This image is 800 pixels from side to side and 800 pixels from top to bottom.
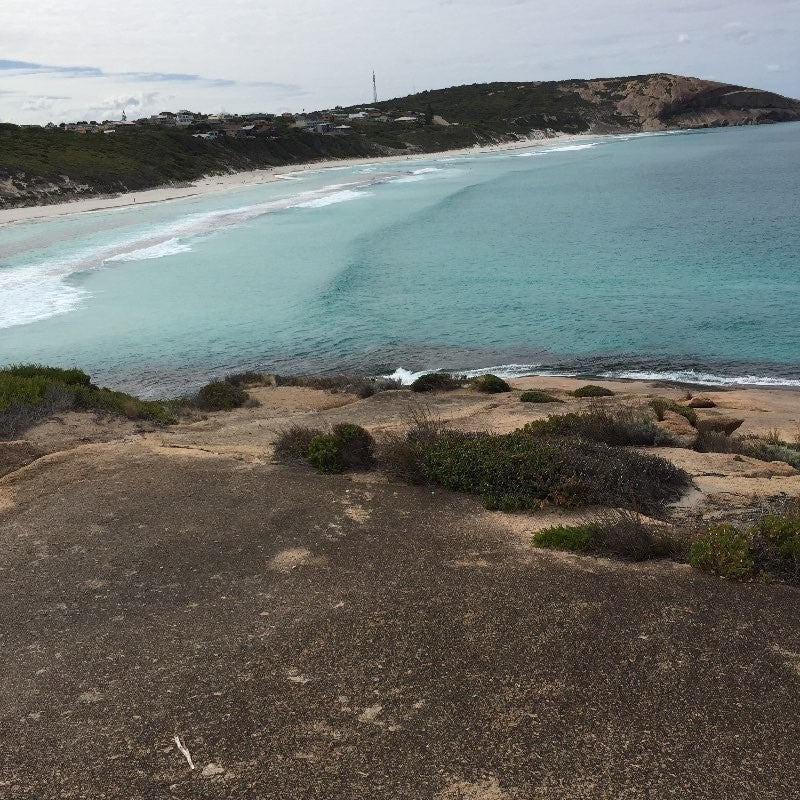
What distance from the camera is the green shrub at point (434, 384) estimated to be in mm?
19891

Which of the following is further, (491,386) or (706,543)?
(491,386)

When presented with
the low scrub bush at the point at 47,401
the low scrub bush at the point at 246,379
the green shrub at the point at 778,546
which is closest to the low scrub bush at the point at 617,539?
the green shrub at the point at 778,546

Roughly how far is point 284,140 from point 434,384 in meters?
106

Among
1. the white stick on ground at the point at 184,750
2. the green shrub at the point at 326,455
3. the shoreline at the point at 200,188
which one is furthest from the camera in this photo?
the shoreline at the point at 200,188

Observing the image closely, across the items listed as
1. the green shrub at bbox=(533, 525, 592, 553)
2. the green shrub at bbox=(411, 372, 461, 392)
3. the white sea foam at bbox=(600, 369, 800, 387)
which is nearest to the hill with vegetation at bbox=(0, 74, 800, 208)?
the green shrub at bbox=(411, 372, 461, 392)

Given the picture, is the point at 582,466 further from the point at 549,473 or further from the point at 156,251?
the point at 156,251

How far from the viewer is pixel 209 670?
235 inches

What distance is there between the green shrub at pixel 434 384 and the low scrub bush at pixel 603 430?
7.76 m

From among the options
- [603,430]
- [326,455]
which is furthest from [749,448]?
[326,455]

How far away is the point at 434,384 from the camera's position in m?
20.0

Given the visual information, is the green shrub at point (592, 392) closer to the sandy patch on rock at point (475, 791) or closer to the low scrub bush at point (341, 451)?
the low scrub bush at point (341, 451)

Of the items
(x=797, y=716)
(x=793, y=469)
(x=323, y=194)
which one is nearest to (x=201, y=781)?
(x=797, y=716)

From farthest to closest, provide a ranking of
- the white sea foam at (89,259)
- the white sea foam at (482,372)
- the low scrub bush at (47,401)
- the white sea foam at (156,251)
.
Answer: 1. the white sea foam at (156,251)
2. the white sea foam at (89,259)
3. the white sea foam at (482,372)
4. the low scrub bush at (47,401)

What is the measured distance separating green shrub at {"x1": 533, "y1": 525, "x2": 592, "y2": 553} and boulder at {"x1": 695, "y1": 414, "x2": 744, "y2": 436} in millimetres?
7618
